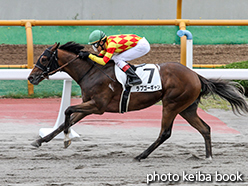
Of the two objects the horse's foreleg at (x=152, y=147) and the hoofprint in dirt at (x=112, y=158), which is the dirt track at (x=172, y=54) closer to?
the hoofprint in dirt at (x=112, y=158)

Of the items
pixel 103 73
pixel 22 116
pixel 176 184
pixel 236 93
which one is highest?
pixel 103 73

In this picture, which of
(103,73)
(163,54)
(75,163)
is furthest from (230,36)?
(75,163)

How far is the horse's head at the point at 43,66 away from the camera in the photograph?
4.80 metres

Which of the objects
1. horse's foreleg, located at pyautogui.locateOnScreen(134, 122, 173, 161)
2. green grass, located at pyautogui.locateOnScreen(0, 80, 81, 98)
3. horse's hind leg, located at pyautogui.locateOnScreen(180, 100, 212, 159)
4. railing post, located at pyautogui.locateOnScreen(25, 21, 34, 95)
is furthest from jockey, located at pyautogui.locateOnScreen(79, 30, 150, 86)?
green grass, located at pyautogui.locateOnScreen(0, 80, 81, 98)

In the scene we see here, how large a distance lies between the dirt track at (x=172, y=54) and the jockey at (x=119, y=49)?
4.88 metres

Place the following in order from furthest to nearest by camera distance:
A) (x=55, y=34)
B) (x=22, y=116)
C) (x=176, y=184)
Result: 1. (x=55, y=34)
2. (x=22, y=116)
3. (x=176, y=184)

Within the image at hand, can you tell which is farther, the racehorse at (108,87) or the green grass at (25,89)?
the green grass at (25,89)

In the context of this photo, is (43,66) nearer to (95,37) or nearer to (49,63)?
(49,63)

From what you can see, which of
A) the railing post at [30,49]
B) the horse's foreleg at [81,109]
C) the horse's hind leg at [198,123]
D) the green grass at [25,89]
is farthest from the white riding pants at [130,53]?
the green grass at [25,89]

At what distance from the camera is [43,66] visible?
4.81m
